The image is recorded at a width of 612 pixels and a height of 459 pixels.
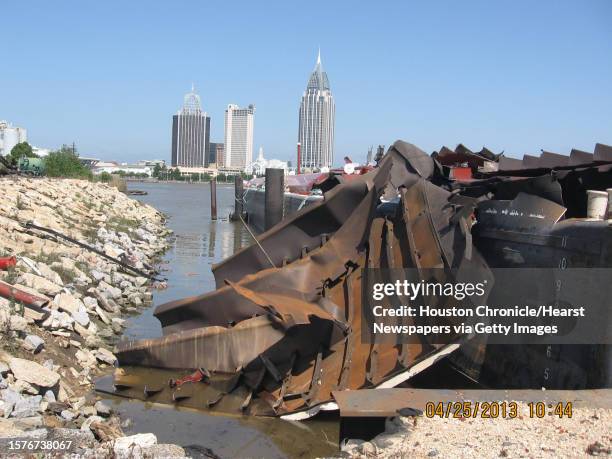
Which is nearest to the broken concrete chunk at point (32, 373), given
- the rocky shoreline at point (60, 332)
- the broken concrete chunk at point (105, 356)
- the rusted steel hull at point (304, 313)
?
the rocky shoreline at point (60, 332)

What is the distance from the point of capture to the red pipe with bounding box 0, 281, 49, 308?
24.3 feet

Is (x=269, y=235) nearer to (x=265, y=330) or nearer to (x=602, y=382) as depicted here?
(x=265, y=330)

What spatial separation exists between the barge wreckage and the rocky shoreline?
814 millimetres

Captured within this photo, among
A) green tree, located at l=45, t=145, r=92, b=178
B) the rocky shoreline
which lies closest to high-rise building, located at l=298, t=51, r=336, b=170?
green tree, located at l=45, t=145, r=92, b=178

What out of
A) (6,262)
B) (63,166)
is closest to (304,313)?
(6,262)

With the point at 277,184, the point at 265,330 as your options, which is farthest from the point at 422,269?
the point at 277,184

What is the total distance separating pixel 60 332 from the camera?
25.4 feet

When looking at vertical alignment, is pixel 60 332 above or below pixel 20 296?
below

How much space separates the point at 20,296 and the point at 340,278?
382cm

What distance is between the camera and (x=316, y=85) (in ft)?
438

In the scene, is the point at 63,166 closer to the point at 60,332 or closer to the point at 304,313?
the point at 60,332

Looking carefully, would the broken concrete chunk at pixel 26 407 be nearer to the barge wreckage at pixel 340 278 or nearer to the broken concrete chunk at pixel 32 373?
the broken concrete chunk at pixel 32 373

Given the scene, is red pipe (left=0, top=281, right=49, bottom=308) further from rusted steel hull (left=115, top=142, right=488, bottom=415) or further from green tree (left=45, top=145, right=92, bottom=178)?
green tree (left=45, top=145, right=92, bottom=178)

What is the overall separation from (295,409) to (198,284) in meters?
9.49
